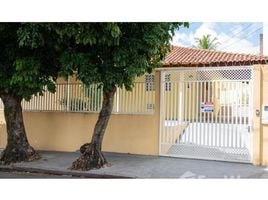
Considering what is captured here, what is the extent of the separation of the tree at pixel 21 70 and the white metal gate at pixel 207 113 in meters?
3.46

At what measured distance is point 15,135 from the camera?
10.2 m

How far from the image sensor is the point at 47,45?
8.47 metres

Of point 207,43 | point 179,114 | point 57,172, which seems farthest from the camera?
point 207,43

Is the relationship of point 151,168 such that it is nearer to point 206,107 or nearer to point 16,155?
point 206,107

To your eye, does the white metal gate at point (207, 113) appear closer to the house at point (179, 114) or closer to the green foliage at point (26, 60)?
the house at point (179, 114)

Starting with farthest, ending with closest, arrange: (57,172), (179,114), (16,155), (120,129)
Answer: (120,129) → (179,114) → (16,155) → (57,172)

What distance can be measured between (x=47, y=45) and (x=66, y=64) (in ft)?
2.71

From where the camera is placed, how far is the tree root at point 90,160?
888 cm

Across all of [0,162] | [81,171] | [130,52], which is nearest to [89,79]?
[130,52]

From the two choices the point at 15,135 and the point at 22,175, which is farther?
the point at 15,135

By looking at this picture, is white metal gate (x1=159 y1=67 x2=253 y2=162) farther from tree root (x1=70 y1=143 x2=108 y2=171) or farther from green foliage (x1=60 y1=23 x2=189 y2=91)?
tree root (x1=70 y1=143 x2=108 y2=171)

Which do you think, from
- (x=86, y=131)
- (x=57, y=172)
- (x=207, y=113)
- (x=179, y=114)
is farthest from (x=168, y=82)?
(x=57, y=172)

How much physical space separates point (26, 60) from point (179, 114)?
4511 mm

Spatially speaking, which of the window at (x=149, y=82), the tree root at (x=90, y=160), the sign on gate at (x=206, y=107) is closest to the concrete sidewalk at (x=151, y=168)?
the tree root at (x=90, y=160)
